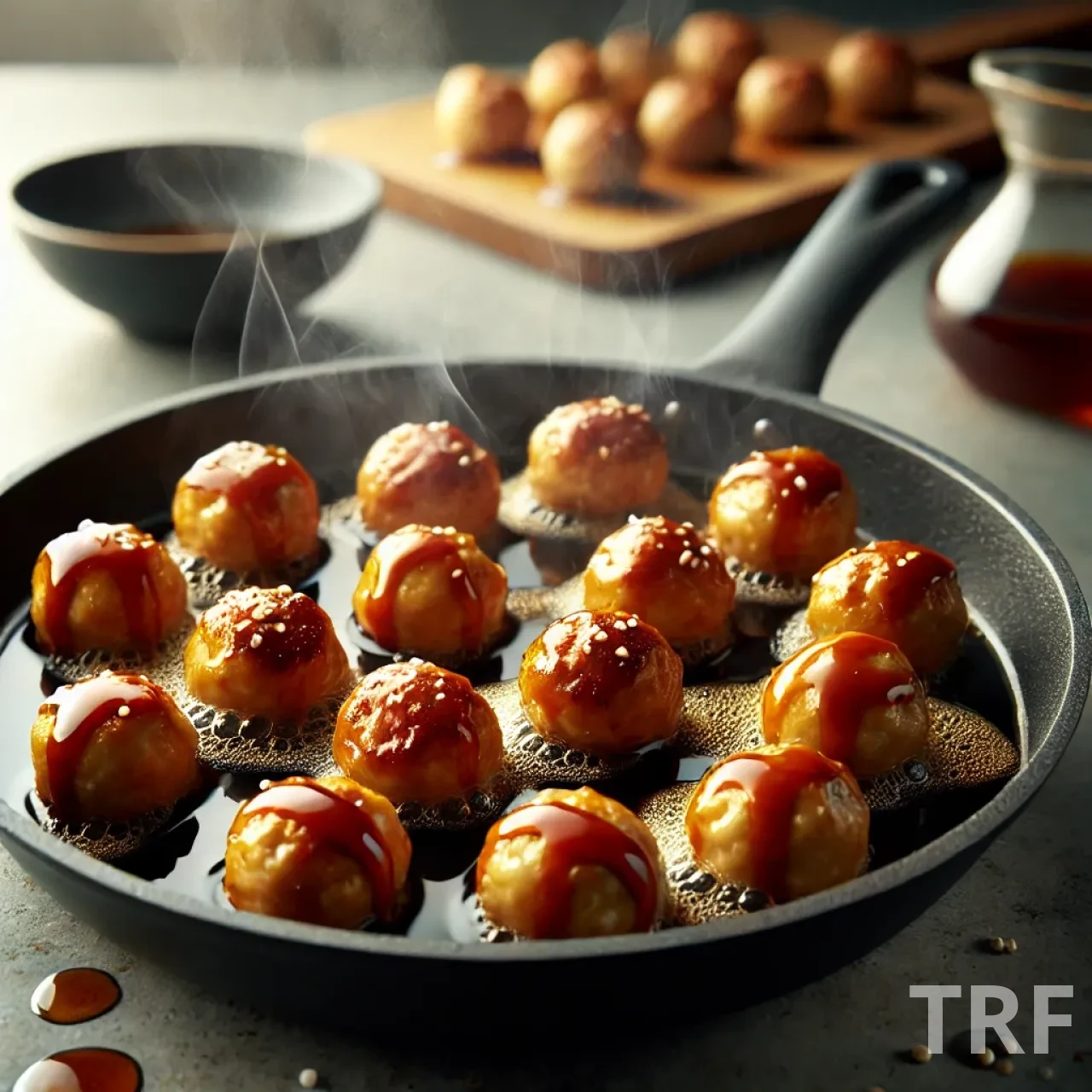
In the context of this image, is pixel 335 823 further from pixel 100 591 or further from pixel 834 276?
pixel 834 276

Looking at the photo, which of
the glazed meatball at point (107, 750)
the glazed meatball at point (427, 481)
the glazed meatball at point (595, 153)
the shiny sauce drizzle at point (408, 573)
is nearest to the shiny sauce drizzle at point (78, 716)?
the glazed meatball at point (107, 750)

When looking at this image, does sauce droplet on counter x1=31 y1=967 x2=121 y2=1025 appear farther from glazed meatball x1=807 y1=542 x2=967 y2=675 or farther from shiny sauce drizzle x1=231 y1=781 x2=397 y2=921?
glazed meatball x1=807 y1=542 x2=967 y2=675

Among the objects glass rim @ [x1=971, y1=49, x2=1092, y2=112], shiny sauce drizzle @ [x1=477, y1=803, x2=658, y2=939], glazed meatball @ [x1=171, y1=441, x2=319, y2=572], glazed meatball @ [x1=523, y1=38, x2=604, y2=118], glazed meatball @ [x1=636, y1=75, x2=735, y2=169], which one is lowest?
shiny sauce drizzle @ [x1=477, y1=803, x2=658, y2=939]

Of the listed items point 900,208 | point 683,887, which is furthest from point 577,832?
point 900,208

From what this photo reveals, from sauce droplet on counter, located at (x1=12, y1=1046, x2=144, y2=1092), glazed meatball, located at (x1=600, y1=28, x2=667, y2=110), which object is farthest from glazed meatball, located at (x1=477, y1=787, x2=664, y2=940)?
glazed meatball, located at (x1=600, y1=28, x2=667, y2=110)

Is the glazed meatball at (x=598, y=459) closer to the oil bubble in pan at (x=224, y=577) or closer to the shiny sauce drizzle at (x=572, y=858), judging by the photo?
the oil bubble in pan at (x=224, y=577)
